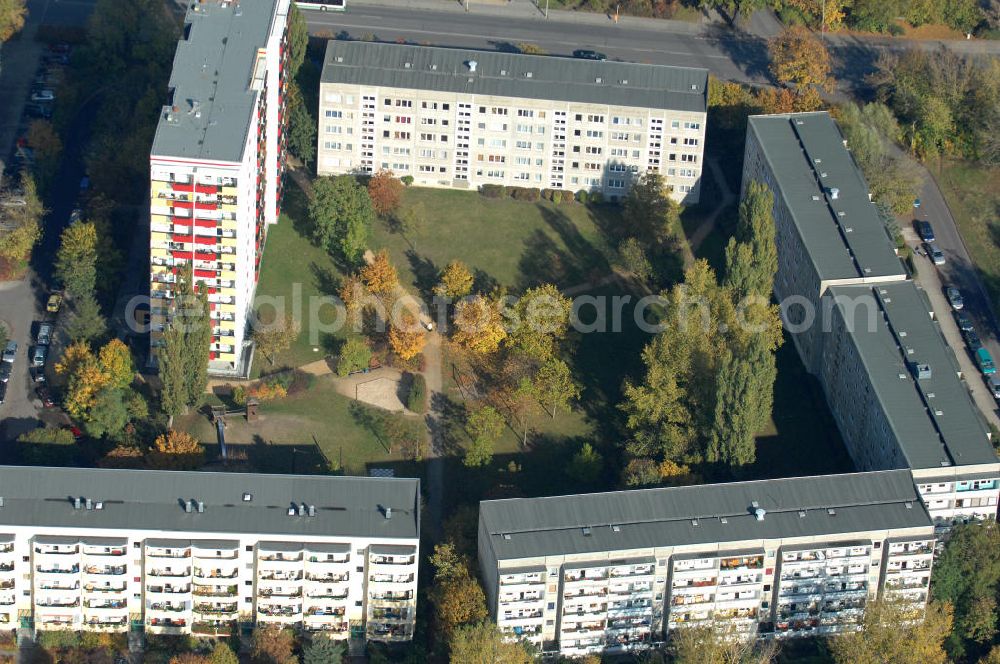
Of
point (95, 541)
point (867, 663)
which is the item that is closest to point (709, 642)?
point (867, 663)

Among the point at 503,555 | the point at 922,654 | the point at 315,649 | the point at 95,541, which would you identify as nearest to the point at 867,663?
the point at 922,654

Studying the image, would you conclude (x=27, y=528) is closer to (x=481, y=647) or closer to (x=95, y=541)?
(x=95, y=541)

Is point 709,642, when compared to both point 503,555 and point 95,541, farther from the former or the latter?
point 95,541

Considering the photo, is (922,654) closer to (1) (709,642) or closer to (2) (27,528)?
(1) (709,642)

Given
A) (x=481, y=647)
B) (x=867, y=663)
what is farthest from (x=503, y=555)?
(x=867, y=663)
